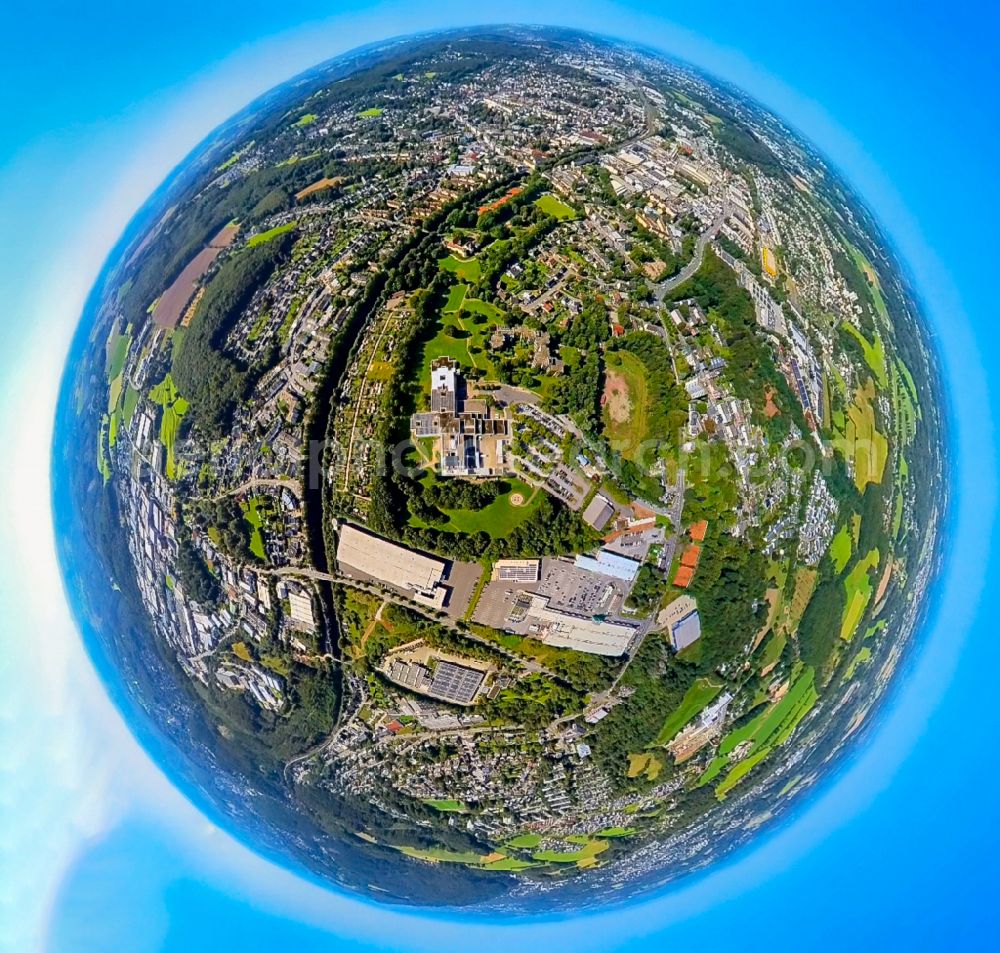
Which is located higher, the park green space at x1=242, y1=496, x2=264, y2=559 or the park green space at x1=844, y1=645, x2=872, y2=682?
the park green space at x1=844, y1=645, x2=872, y2=682

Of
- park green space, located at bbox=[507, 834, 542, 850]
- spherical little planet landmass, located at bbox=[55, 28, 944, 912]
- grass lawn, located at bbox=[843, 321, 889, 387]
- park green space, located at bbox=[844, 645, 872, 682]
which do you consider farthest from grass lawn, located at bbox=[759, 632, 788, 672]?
grass lawn, located at bbox=[843, 321, 889, 387]

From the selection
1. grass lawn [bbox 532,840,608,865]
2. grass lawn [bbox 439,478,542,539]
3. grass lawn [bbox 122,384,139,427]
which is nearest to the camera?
grass lawn [bbox 439,478,542,539]

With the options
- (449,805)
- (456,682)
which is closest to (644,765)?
(449,805)

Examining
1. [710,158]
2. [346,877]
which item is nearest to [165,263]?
[710,158]

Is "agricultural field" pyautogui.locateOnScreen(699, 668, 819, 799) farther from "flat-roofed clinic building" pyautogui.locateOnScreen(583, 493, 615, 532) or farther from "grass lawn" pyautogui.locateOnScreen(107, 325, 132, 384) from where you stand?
"grass lawn" pyautogui.locateOnScreen(107, 325, 132, 384)

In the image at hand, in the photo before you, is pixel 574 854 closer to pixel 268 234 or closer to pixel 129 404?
pixel 129 404
